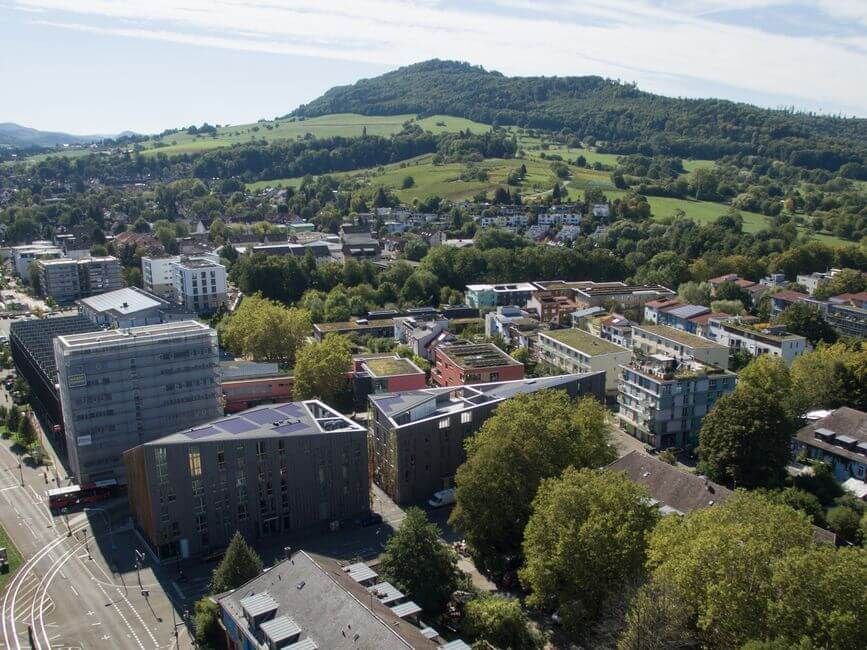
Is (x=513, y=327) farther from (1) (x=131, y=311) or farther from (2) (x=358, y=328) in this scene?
(1) (x=131, y=311)

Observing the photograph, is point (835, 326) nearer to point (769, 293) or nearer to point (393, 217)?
point (769, 293)

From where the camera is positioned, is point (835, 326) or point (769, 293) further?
point (769, 293)

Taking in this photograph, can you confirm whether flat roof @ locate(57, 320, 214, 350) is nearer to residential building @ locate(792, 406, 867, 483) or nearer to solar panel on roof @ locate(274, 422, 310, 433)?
solar panel on roof @ locate(274, 422, 310, 433)

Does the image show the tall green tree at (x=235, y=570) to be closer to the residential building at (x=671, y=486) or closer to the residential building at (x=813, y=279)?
the residential building at (x=671, y=486)

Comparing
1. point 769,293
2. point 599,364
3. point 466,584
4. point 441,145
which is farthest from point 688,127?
point 466,584

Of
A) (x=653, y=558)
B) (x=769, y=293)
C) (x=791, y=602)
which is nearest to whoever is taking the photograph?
(x=791, y=602)

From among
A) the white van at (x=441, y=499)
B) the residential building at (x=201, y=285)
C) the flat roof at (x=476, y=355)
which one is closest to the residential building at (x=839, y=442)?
the flat roof at (x=476, y=355)
